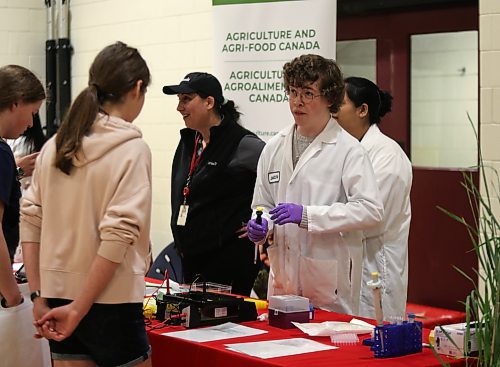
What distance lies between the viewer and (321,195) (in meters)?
3.11

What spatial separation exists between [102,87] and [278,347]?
88 centimetres

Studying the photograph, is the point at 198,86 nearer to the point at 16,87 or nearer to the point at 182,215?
the point at 182,215

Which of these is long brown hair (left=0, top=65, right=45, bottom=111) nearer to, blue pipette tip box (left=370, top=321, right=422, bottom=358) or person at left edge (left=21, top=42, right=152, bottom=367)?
person at left edge (left=21, top=42, right=152, bottom=367)

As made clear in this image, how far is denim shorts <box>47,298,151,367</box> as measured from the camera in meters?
2.22

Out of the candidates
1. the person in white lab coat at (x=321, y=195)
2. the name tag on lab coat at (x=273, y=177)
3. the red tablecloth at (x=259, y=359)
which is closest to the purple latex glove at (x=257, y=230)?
the person in white lab coat at (x=321, y=195)

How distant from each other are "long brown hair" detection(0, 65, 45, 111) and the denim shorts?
852mm

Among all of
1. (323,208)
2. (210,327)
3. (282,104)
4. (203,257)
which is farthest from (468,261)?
(210,327)

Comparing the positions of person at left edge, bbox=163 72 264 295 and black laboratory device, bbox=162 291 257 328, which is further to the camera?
person at left edge, bbox=163 72 264 295

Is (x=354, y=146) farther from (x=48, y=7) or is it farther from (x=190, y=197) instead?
(x=48, y=7)

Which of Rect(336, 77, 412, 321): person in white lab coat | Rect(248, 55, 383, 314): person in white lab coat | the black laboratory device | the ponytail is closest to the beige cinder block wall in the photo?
Rect(336, 77, 412, 321): person in white lab coat

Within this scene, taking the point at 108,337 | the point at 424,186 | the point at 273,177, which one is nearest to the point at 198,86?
the point at 273,177

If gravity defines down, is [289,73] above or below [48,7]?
below

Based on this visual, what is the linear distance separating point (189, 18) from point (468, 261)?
2.17 m

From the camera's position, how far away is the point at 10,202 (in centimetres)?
279
